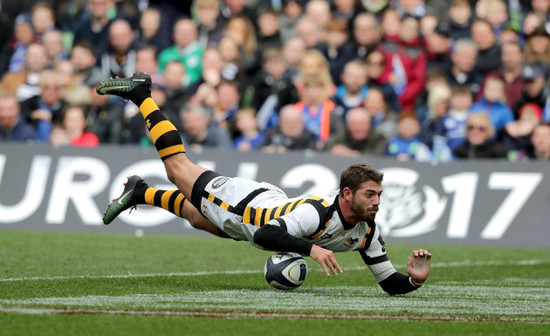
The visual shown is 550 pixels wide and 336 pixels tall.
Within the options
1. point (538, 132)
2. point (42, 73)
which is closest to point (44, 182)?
point (42, 73)

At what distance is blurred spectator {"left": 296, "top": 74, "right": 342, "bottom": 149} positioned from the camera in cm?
1681

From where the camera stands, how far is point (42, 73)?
61.2ft

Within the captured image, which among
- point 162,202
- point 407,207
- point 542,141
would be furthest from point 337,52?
point 162,202

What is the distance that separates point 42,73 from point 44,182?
356 cm

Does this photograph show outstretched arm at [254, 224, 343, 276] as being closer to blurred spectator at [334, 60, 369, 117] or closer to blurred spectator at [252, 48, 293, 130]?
blurred spectator at [334, 60, 369, 117]

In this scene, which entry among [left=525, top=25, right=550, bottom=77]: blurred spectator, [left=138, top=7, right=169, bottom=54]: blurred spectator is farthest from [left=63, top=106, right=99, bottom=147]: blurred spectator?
[left=525, top=25, right=550, bottom=77]: blurred spectator

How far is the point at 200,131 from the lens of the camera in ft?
54.6

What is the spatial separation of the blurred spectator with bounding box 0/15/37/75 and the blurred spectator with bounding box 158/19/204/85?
109 inches

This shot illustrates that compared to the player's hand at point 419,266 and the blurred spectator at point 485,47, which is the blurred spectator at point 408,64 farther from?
the player's hand at point 419,266

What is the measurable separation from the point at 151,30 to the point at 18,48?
2694mm

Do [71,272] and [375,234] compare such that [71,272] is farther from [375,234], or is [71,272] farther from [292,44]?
[292,44]

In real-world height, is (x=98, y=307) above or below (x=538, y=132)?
below

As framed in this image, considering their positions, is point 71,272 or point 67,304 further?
point 71,272

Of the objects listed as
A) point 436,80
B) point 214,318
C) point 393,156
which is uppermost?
point 436,80
